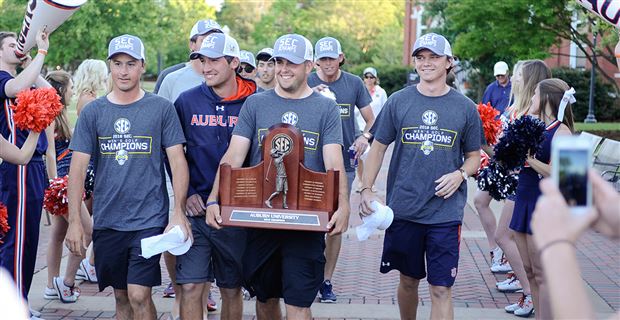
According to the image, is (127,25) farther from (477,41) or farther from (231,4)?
(231,4)

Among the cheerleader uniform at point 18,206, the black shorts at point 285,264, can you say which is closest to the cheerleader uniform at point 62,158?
the cheerleader uniform at point 18,206

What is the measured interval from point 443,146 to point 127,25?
3737 cm

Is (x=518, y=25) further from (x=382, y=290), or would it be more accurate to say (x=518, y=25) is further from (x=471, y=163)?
(x=471, y=163)

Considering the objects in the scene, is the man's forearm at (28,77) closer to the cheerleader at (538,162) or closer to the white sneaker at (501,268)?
the cheerleader at (538,162)

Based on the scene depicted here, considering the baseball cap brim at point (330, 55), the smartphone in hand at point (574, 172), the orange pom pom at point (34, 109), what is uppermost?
the baseball cap brim at point (330, 55)

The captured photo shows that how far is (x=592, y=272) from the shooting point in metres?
10.2

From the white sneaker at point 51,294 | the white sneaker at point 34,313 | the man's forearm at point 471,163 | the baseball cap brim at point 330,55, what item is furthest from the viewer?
the baseball cap brim at point 330,55

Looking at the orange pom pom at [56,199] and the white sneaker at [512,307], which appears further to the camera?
the white sneaker at [512,307]

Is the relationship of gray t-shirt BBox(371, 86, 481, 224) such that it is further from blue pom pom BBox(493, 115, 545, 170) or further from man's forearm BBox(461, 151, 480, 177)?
blue pom pom BBox(493, 115, 545, 170)

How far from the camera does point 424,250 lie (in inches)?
268

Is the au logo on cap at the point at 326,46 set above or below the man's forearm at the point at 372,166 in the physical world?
above

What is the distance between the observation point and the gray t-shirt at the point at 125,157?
625cm

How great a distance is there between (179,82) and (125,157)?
6.55 ft

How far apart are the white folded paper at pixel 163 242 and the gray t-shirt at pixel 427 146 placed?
5.24ft
